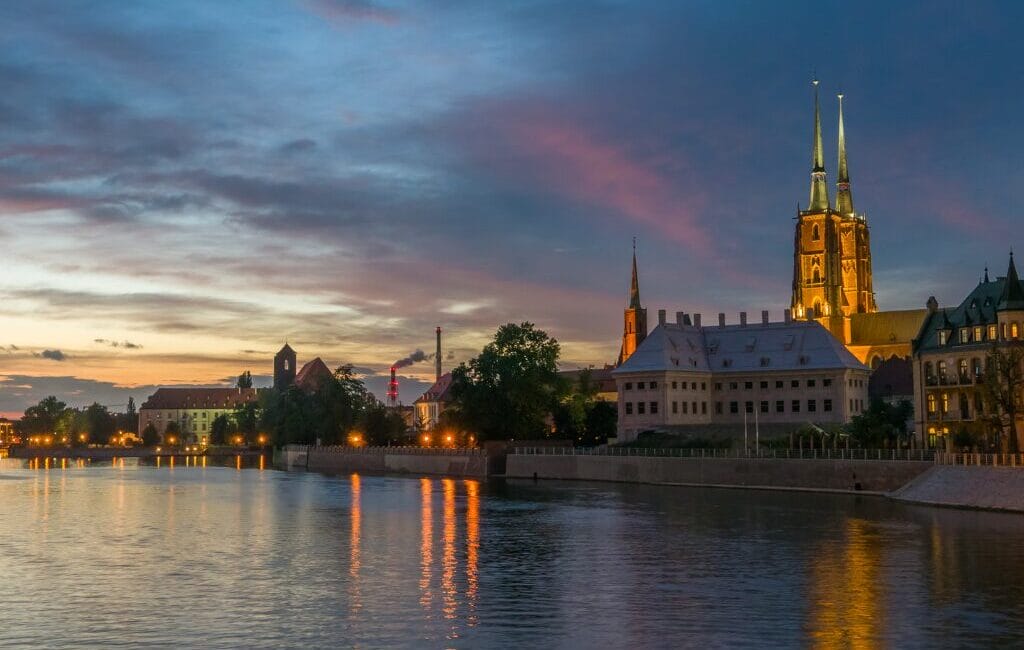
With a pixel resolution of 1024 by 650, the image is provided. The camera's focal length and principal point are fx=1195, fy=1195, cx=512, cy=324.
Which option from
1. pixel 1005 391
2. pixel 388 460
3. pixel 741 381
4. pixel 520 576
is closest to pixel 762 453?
pixel 1005 391

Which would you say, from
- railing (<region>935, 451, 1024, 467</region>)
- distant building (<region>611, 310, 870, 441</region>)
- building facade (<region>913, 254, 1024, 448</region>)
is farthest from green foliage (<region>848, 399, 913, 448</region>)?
distant building (<region>611, 310, 870, 441</region>)

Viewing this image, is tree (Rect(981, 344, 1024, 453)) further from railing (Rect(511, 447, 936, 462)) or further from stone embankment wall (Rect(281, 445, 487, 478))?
stone embankment wall (Rect(281, 445, 487, 478))

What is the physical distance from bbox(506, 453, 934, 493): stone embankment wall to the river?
4.58 meters

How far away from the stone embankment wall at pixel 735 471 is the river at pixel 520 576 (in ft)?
15.0

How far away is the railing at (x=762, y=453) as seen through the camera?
8631cm

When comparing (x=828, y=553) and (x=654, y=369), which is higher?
(x=654, y=369)

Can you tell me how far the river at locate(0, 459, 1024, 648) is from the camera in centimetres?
3603

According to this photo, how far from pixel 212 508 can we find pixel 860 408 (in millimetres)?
74952

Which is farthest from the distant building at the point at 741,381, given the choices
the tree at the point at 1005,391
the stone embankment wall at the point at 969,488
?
the stone embankment wall at the point at 969,488

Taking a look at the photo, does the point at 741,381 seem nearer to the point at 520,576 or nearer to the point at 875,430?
the point at 875,430

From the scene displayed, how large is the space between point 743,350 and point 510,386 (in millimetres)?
27014

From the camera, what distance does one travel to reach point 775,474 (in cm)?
9588

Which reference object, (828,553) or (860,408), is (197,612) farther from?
(860,408)

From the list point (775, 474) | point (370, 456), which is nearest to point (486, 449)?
point (370, 456)
